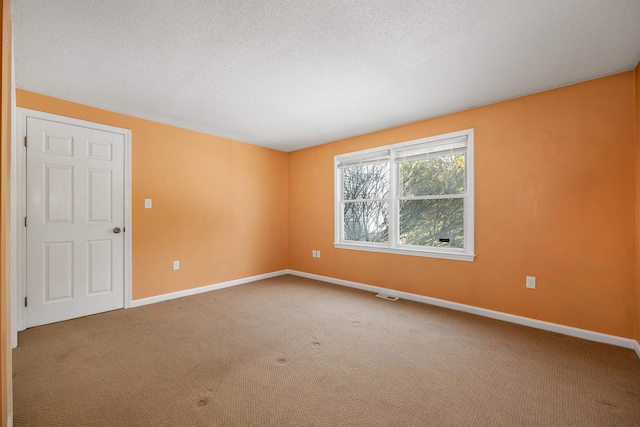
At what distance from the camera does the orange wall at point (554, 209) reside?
2555 millimetres

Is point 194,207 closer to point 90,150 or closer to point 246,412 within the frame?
point 90,150

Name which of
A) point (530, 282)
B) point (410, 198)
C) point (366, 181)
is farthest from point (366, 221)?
point (530, 282)

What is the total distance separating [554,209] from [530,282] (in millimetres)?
792

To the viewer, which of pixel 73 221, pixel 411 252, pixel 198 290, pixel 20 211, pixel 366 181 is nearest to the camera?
pixel 20 211

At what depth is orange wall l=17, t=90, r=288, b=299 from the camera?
12.0 feet

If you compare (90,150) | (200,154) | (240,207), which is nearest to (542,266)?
(240,207)

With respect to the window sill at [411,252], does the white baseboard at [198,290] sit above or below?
below

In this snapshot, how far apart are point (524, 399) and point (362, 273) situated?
275 cm

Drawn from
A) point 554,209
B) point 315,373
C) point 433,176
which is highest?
point 433,176

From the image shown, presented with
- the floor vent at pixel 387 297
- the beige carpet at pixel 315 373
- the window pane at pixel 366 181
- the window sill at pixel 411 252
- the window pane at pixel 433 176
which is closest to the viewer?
the beige carpet at pixel 315 373

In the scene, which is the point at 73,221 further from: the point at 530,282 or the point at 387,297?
the point at 530,282

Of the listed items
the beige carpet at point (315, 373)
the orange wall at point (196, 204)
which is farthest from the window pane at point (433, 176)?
the orange wall at point (196, 204)

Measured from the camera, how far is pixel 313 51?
2238 millimetres

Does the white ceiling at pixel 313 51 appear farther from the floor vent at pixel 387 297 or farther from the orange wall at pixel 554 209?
the floor vent at pixel 387 297
